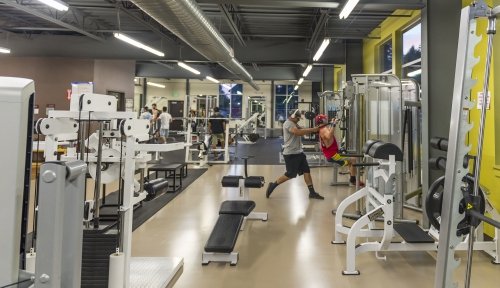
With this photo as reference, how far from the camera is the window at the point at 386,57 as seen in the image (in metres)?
8.52

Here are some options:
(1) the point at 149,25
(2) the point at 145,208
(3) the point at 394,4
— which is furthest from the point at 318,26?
(2) the point at 145,208

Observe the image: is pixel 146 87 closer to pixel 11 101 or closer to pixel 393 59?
pixel 393 59

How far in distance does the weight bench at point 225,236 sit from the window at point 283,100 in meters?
17.2

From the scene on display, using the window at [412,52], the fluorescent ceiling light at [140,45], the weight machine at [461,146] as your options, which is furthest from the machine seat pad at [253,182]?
the fluorescent ceiling light at [140,45]

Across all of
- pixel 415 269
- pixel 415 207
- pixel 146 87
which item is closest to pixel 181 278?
pixel 415 269

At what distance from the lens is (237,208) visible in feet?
13.7

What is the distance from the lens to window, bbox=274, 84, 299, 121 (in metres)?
21.0

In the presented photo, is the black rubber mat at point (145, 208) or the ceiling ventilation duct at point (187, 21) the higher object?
the ceiling ventilation duct at point (187, 21)

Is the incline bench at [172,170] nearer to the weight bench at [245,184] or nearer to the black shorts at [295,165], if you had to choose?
the weight bench at [245,184]

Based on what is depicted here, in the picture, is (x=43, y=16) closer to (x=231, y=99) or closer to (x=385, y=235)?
(x=385, y=235)

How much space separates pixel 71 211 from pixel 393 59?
830 centimetres

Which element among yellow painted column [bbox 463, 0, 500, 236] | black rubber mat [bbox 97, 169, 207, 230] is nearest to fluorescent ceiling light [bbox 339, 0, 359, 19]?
yellow painted column [bbox 463, 0, 500, 236]

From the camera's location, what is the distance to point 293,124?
5809 mm

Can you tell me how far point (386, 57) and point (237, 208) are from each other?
22.1 feet
